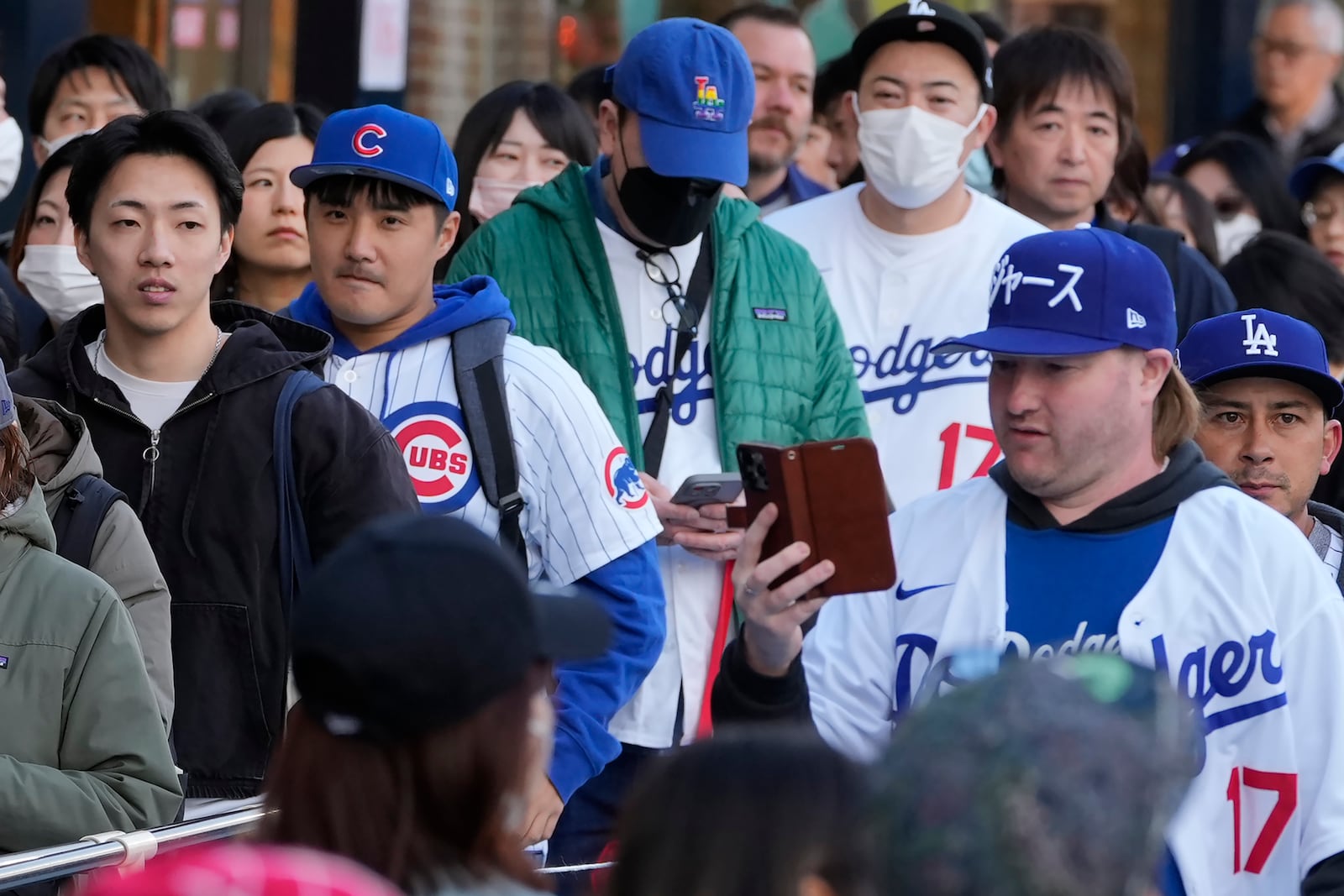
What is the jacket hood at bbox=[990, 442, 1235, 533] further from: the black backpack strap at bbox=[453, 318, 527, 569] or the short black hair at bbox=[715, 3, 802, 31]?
the short black hair at bbox=[715, 3, 802, 31]

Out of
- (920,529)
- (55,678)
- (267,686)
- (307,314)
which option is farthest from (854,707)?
(307,314)

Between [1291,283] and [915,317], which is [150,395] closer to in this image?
[915,317]

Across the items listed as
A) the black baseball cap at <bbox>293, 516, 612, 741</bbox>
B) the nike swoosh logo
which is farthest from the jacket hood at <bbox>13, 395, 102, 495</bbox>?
the black baseball cap at <bbox>293, 516, 612, 741</bbox>

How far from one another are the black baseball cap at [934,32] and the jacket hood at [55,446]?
112 inches

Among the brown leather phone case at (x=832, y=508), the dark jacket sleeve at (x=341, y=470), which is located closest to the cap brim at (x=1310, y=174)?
the brown leather phone case at (x=832, y=508)

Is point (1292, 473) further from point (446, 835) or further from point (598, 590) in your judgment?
point (446, 835)

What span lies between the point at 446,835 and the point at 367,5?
7134 mm

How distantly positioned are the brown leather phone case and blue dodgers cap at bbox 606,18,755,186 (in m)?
1.40

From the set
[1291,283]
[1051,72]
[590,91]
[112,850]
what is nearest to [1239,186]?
[1291,283]

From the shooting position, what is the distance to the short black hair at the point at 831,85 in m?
7.67

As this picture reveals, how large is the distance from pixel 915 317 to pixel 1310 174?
2641 mm

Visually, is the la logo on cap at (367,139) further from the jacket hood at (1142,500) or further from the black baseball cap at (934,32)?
the black baseball cap at (934,32)

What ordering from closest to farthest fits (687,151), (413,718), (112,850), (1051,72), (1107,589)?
(413,718)
(112,850)
(1107,589)
(687,151)
(1051,72)

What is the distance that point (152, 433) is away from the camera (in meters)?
3.83
